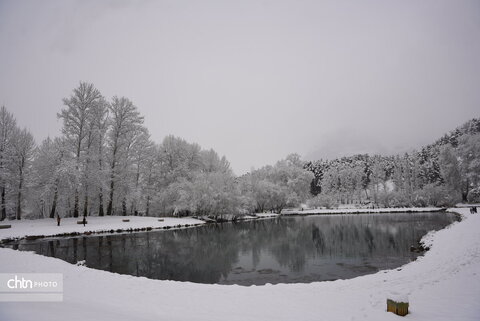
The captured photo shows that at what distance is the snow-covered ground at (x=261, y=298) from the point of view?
297 inches

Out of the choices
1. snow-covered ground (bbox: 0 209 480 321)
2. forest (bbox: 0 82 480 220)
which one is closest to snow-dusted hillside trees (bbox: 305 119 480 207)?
forest (bbox: 0 82 480 220)

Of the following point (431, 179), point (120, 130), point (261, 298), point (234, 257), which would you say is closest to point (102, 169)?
point (120, 130)

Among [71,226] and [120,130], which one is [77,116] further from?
[71,226]

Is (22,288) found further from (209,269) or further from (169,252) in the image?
(169,252)

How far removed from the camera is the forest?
35656 mm

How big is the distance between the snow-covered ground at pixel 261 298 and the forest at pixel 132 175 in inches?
985

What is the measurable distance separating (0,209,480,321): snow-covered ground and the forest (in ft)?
82.1

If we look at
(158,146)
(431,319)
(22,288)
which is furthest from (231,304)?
(158,146)

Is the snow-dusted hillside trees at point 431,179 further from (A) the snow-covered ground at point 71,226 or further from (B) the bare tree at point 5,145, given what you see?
(B) the bare tree at point 5,145

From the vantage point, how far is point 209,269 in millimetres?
16953

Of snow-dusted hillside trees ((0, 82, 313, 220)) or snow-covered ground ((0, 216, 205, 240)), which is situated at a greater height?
snow-dusted hillside trees ((0, 82, 313, 220))

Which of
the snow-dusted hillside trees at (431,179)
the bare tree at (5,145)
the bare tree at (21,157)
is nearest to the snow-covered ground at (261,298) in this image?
the bare tree at (5,145)

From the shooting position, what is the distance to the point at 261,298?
987 centimetres

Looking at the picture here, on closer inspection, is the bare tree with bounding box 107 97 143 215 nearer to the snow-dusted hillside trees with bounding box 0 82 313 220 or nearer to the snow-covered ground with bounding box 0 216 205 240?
the snow-dusted hillside trees with bounding box 0 82 313 220
